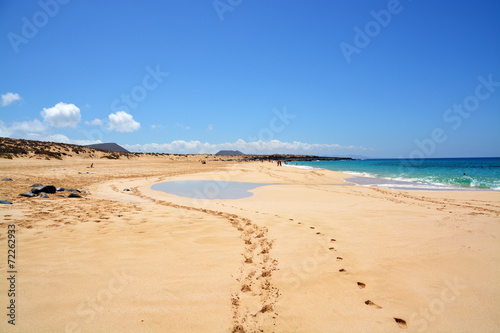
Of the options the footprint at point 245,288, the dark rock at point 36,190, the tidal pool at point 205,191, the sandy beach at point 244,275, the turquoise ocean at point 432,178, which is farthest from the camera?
the turquoise ocean at point 432,178

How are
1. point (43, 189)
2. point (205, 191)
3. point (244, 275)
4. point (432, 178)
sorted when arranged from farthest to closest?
point (432, 178)
point (205, 191)
point (43, 189)
point (244, 275)

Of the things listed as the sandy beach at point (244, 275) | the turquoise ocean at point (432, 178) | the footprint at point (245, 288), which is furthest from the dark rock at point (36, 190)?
the turquoise ocean at point (432, 178)

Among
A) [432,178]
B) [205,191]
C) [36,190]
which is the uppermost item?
→ [432,178]

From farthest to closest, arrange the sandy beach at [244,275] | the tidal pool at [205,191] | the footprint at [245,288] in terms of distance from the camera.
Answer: the tidal pool at [205,191] < the footprint at [245,288] < the sandy beach at [244,275]

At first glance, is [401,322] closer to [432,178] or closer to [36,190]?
[36,190]

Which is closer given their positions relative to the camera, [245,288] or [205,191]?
[245,288]

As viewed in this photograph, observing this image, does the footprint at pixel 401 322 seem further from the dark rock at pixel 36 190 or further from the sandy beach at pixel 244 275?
the dark rock at pixel 36 190

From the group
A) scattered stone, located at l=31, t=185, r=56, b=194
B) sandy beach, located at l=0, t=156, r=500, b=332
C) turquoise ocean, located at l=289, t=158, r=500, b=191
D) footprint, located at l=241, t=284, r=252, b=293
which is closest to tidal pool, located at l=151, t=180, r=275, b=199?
scattered stone, located at l=31, t=185, r=56, b=194

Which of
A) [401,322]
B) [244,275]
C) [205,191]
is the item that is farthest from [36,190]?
[401,322]

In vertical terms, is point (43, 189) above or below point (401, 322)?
above

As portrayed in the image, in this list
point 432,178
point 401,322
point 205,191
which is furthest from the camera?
point 432,178

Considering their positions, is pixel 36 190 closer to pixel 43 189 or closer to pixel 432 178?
pixel 43 189

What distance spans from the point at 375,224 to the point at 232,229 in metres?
4.41

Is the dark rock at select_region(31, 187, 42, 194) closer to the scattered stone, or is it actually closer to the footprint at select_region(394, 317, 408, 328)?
the scattered stone
